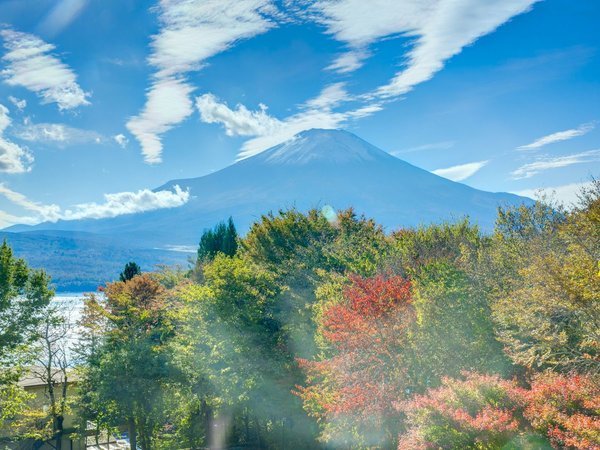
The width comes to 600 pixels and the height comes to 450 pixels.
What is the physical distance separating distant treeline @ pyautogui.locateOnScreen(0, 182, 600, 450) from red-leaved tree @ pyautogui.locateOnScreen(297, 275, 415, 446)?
7cm

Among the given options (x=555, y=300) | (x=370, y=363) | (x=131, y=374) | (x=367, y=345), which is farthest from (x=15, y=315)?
(x=555, y=300)

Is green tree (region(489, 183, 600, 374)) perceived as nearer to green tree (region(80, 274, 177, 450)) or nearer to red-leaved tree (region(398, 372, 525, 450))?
red-leaved tree (region(398, 372, 525, 450))

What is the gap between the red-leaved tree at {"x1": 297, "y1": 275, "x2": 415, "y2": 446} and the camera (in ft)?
56.6

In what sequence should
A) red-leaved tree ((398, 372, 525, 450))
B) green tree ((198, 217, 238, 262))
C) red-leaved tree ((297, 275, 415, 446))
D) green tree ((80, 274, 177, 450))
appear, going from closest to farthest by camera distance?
red-leaved tree ((398, 372, 525, 450)) → red-leaved tree ((297, 275, 415, 446)) → green tree ((80, 274, 177, 450)) → green tree ((198, 217, 238, 262))

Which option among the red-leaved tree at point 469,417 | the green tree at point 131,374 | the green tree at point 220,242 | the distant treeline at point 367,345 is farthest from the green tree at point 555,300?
the green tree at point 220,242

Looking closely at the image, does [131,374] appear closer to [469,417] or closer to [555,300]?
[469,417]

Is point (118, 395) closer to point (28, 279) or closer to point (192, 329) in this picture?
point (192, 329)

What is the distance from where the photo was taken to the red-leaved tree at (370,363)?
1725 centimetres

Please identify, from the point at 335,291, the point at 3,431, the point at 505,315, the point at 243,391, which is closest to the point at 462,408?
the point at 505,315

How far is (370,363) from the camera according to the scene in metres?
18.1

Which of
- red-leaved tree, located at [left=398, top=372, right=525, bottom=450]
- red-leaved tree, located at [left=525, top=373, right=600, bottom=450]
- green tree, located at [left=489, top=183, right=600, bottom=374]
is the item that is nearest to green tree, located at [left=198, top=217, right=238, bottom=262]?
green tree, located at [left=489, top=183, right=600, bottom=374]

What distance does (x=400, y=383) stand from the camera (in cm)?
1741

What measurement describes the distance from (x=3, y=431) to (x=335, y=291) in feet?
87.5

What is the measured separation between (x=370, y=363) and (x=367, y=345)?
0.72 meters
